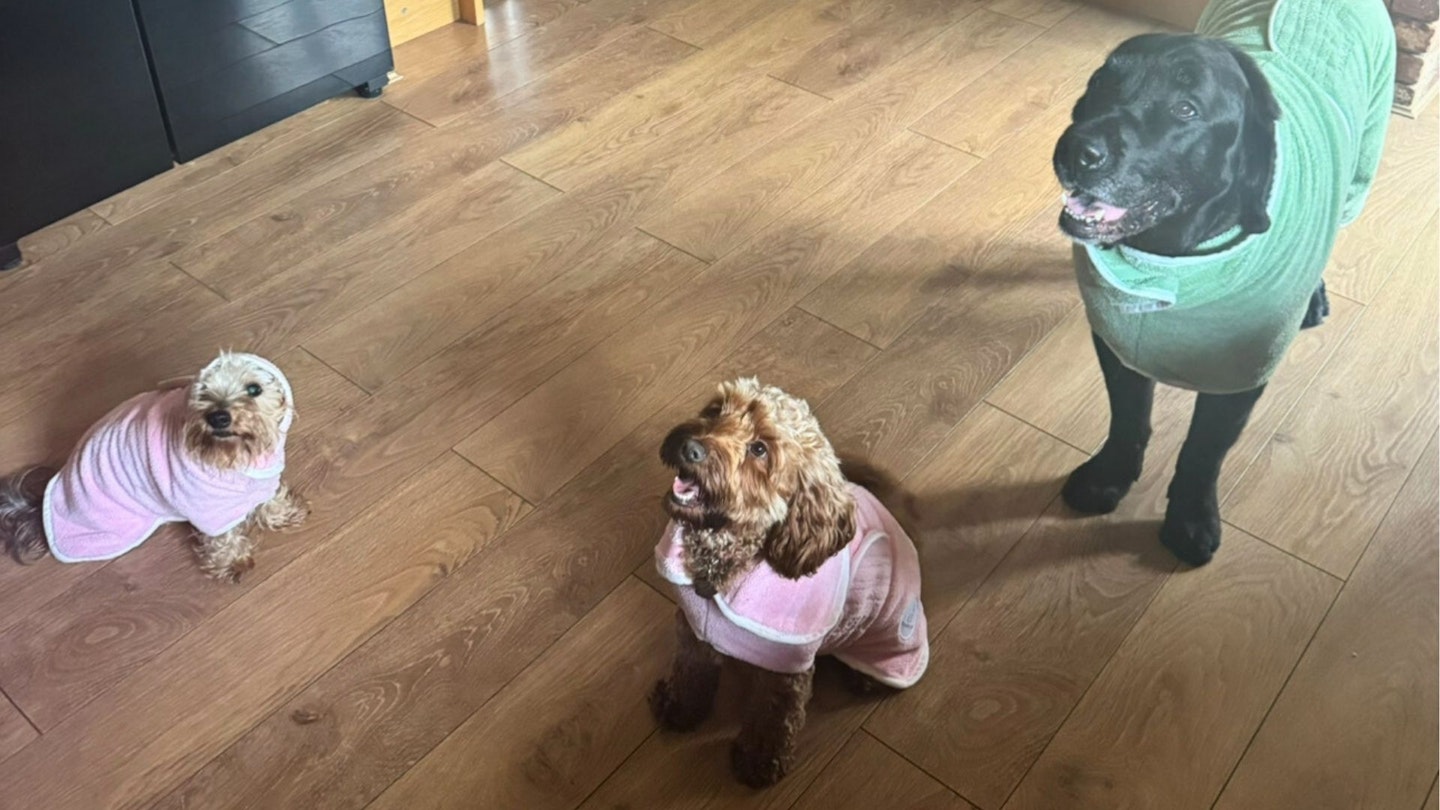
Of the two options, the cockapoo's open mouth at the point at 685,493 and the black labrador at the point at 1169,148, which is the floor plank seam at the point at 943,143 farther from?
the cockapoo's open mouth at the point at 685,493

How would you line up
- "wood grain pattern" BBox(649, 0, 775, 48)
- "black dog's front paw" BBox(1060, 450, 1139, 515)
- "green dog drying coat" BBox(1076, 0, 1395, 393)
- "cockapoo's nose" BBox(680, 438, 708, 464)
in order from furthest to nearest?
"wood grain pattern" BBox(649, 0, 775, 48) < "black dog's front paw" BBox(1060, 450, 1139, 515) < "green dog drying coat" BBox(1076, 0, 1395, 393) < "cockapoo's nose" BBox(680, 438, 708, 464)

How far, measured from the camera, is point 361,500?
171 centimetres

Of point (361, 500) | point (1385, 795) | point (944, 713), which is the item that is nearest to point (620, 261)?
point (361, 500)

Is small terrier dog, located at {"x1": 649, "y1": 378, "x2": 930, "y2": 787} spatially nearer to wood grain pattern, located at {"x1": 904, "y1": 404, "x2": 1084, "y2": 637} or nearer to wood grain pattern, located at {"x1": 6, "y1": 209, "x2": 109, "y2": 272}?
wood grain pattern, located at {"x1": 904, "y1": 404, "x2": 1084, "y2": 637}

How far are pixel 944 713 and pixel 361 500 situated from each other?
867 mm

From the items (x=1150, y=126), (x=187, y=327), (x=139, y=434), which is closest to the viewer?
(x=1150, y=126)

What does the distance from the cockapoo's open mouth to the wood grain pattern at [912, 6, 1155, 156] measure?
1.50m

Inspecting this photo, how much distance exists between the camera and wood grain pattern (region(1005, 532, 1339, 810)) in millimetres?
1398

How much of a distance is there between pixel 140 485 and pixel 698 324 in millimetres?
899

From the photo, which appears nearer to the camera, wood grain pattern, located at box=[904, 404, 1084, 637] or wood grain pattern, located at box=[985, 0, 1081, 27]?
wood grain pattern, located at box=[904, 404, 1084, 637]

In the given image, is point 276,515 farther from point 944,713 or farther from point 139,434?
point 944,713

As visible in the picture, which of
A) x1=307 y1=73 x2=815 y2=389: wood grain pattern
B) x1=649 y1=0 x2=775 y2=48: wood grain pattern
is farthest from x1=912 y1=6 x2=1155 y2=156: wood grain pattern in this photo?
x1=649 y1=0 x2=775 y2=48: wood grain pattern

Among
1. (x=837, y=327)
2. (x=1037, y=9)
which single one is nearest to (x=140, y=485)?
(x=837, y=327)

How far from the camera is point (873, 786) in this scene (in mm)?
1388
